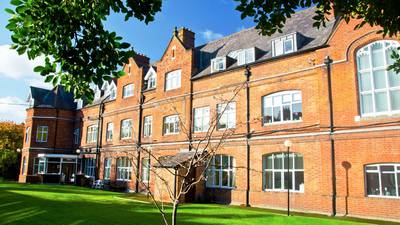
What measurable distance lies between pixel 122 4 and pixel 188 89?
19.5 metres

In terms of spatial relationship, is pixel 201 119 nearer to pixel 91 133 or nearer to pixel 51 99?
pixel 91 133

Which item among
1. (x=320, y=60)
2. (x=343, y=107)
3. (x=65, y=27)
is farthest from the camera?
(x=320, y=60)

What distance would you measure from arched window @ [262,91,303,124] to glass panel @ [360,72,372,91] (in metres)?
3.26

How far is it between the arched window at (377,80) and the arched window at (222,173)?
831cm

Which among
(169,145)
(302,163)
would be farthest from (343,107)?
(169,145)

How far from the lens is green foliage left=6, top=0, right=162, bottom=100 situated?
5098 millimetres

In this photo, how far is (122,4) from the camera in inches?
224

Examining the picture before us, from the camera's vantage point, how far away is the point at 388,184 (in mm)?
15273

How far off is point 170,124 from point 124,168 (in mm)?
7270

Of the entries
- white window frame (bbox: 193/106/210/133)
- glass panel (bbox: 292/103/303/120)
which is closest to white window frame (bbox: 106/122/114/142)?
white window frame (bbox: 193/106/210/133)

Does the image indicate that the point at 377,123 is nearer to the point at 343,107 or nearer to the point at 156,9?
the point at 343,107

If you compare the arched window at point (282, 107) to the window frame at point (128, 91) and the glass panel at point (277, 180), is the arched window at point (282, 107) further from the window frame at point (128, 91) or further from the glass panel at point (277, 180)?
the window frame at point (128, 91)

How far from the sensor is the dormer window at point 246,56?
21.7 m

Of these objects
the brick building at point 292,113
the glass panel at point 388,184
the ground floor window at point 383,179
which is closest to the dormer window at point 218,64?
the brick building at point 292,113
